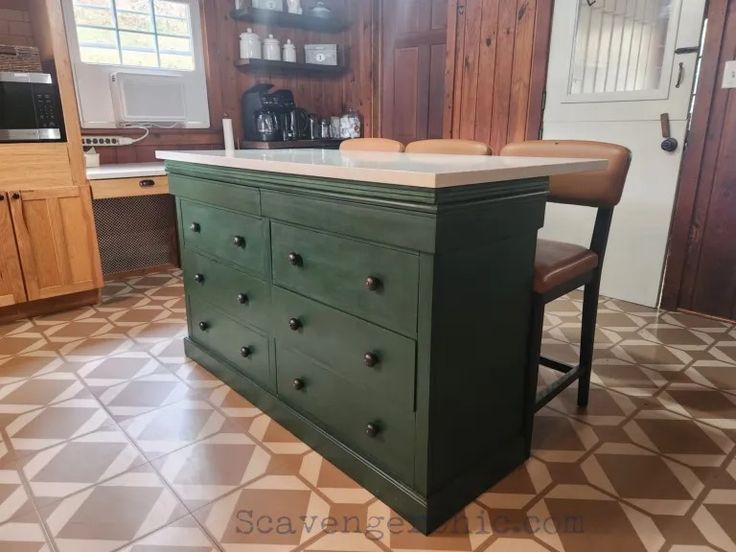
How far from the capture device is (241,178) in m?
1.69

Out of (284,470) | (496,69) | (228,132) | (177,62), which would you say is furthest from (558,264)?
(177,62)

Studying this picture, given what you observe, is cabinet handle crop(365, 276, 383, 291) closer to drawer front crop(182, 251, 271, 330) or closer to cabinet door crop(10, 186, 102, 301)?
drawer front crop(182, 251, 271, 330)

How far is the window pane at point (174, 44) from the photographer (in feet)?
11.8

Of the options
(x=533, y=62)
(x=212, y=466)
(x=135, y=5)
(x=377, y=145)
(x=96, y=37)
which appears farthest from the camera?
(x=135, y=5)

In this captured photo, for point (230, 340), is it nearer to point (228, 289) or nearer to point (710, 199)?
point (228, 289)

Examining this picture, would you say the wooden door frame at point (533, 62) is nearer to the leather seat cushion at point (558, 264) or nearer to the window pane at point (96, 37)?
the leather seat cushion at point (558, 264)

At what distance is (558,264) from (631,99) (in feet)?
5.81

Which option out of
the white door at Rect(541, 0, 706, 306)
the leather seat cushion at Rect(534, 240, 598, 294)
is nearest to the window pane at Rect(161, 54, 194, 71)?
the white door at Rect(541, 0, 706, 306)

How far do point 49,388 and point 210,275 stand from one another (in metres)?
0.80

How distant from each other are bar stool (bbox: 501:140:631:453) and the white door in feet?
4.42

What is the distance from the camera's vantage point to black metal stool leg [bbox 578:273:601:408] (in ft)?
5.88

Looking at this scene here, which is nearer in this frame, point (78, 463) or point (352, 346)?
point (352, 346)

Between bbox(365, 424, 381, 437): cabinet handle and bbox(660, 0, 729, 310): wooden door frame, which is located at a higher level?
bbox(660, 0, 729, 310): wooden door frame

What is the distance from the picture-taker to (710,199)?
2688 mm
